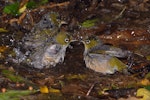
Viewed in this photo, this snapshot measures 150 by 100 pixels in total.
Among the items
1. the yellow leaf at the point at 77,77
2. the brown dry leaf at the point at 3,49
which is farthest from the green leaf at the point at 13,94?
the brown dry leaf at the point at 3,49

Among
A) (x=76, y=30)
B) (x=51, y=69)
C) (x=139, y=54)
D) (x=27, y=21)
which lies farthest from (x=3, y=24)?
(x=139, y=54)

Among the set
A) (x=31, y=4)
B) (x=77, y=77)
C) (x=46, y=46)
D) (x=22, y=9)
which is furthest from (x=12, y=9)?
(x=77, y=77)

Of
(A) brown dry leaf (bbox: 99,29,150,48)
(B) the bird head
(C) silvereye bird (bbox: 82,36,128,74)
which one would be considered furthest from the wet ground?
(B) the bird head

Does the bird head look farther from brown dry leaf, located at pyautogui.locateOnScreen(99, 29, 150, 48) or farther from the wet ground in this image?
brown dry leaf, located at pyautogui.locateOnScreen(99, 29, 150, 48)

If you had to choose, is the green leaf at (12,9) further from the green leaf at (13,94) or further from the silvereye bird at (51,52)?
the green leaf at (13,94)

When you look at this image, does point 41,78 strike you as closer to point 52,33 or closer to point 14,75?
point 14,75

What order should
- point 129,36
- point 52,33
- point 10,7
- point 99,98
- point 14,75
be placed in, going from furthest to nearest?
point 10,7
point 129,36
point 52,33
point 14,75
point 99,98

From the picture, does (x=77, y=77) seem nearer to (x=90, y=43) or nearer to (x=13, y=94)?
(x=90, y=43)

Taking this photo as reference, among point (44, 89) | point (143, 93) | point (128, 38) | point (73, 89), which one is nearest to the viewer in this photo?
point (143, 93)
